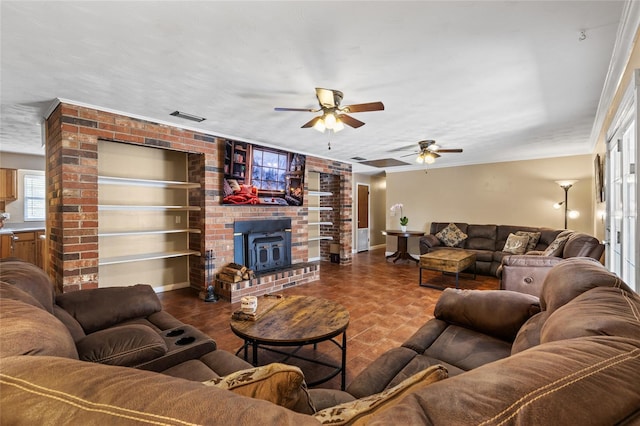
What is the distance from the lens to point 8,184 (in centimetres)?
530

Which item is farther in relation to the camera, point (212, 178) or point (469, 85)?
point (212, 178)

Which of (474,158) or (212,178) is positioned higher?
(474,158)

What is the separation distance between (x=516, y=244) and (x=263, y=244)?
440 cm

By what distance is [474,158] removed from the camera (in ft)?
20.2

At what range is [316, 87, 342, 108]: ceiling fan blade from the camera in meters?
2.39

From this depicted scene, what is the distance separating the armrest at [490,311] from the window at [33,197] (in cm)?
725

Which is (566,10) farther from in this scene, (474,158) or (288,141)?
(474,158)

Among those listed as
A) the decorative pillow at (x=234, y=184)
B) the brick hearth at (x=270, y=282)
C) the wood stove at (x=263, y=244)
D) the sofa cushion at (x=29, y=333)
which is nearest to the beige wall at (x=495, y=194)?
the brick hearth at (x=270, y=282)

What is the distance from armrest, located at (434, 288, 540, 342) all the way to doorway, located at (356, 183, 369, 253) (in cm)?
618

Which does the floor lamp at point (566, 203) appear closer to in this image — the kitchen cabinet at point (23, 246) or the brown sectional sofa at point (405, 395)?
the brown sectional sofa at point (405, 395)

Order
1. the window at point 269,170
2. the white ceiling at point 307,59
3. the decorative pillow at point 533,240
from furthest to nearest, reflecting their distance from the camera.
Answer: the decorative pillow at point 533,240
the window at point 269,170
the white ceiling at point 307,59

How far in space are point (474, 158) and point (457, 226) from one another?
57.1 inches

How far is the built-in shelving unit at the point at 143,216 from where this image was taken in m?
3.77

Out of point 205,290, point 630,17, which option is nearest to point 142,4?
point 630,17
